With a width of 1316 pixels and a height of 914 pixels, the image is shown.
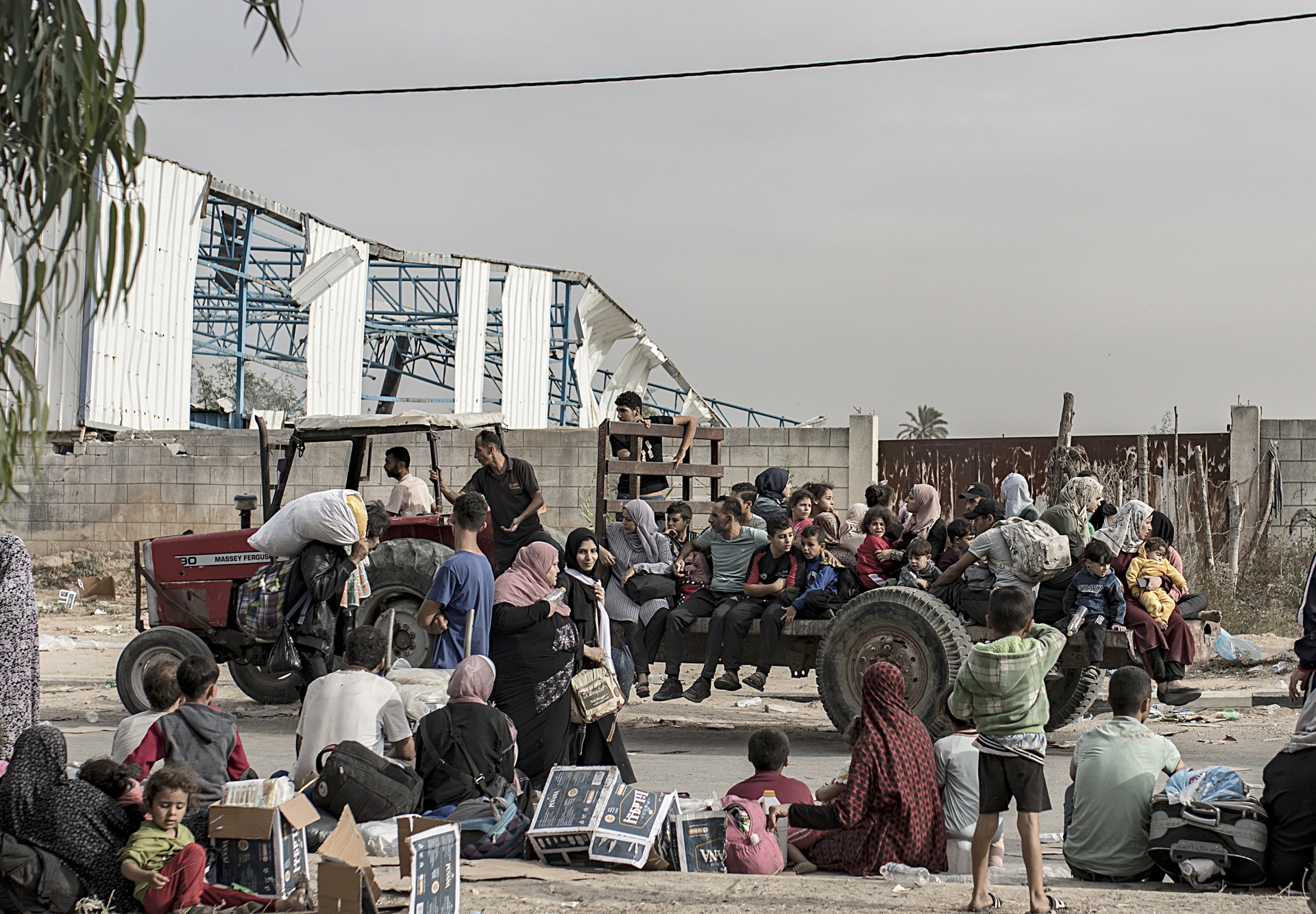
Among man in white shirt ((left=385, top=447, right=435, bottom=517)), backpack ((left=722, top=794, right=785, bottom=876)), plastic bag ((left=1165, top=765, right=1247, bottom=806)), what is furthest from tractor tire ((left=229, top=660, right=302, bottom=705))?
→ plastic bag ((left=1165, top=765, right=1247, bottom=806))

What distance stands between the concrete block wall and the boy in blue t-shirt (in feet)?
26.3

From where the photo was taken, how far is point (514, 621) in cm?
679

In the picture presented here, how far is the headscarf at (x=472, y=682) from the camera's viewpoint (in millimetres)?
5855

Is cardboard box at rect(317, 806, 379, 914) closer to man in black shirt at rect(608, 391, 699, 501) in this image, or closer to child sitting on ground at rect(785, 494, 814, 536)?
child sitting on ground at rect(785, 494, 814, 536)

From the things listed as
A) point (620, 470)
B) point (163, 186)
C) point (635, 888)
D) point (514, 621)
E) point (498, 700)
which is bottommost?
point (635, 888)

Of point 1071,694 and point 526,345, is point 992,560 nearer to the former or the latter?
point 1071,694

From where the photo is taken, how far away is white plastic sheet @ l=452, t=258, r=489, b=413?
23.1 metres

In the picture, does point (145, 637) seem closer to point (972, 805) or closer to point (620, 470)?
point (620, 470)

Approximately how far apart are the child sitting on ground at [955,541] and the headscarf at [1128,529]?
33.6 inches

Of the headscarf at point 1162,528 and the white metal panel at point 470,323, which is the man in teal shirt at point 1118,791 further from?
the white metal panel at point 470,323

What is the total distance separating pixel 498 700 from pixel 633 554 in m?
2.45

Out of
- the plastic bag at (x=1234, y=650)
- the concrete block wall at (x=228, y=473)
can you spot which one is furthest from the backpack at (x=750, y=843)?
the concrete block wall at (x=228, y=473)

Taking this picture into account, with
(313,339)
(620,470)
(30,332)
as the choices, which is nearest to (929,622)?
(620,470)

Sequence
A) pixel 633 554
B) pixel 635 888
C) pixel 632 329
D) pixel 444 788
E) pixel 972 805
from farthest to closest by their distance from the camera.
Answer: pixel 632 329 < pixel 633 554 < pixel 444 788 < pixel 972 805 < pixel 635 888
